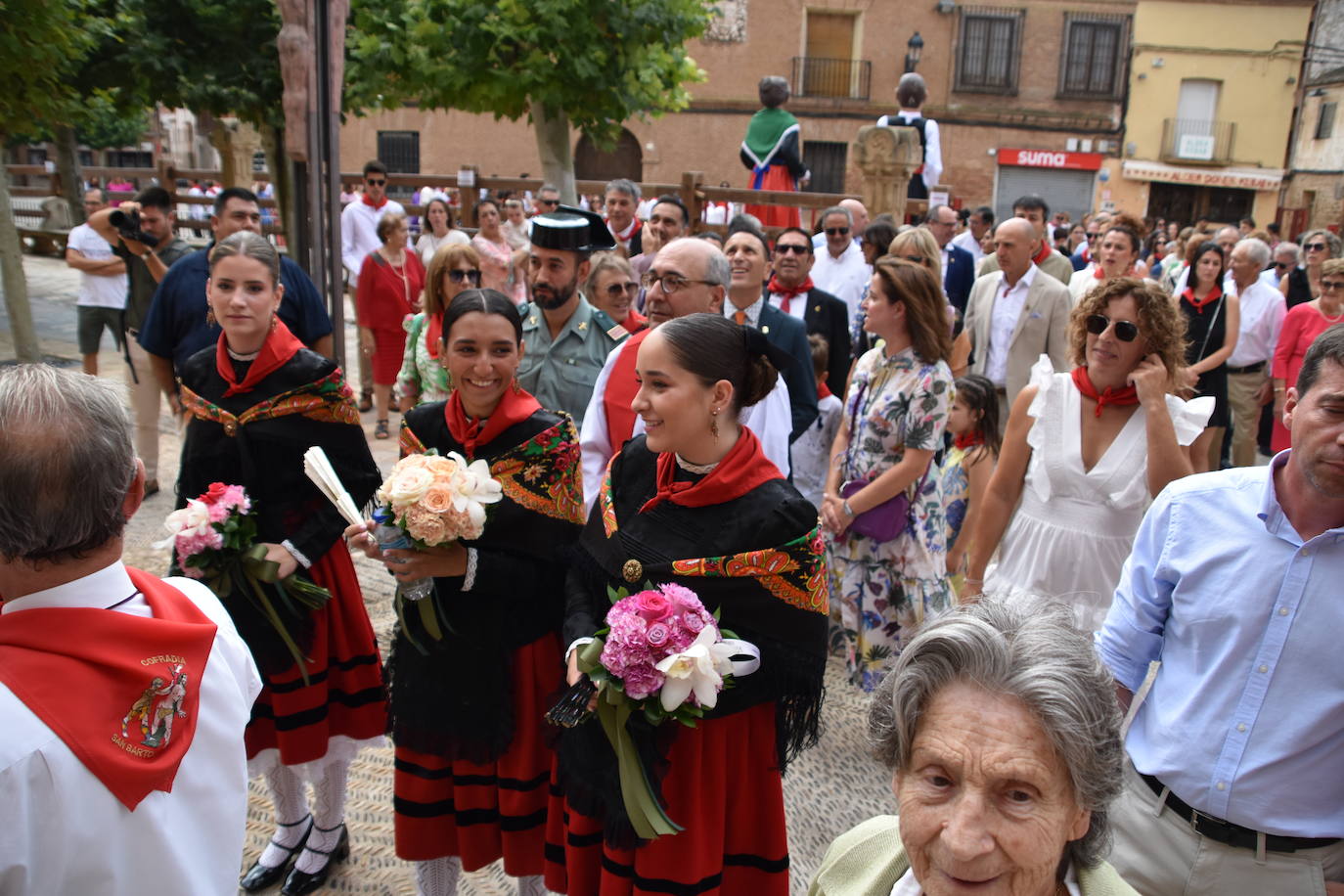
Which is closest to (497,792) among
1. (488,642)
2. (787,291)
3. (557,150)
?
(488,642)

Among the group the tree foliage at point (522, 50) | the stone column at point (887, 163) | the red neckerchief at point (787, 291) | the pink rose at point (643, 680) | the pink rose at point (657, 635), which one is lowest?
the pink rose at point (643, 680)

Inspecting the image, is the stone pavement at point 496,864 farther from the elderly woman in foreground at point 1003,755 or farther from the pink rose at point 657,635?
the elderly woman in foreground at point 1003,755

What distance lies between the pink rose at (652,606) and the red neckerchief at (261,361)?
187cm

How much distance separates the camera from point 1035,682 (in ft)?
5.94

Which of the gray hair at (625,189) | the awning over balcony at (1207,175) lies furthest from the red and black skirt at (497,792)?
the awning over balcony at (1207,175)

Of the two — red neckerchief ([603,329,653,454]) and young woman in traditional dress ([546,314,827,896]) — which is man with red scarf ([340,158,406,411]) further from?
young woman in traditional dress ([546,314,827,896])

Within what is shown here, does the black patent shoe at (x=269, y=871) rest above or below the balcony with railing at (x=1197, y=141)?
below

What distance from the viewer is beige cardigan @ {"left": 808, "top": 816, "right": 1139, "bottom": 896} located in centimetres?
193

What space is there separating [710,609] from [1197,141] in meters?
36.8

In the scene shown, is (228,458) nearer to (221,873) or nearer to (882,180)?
(221,873)

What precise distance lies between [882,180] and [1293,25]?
1212 inches

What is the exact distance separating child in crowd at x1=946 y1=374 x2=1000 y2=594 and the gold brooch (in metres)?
3.16

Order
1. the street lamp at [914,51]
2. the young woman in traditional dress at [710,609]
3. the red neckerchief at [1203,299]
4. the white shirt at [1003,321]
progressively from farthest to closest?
the street lamp at [914,51] → the red neckerchief at [1203,299] → the white shirt at [1003,321] → the young woman in traditional dress at [710,609]

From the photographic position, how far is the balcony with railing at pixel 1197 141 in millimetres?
33344
